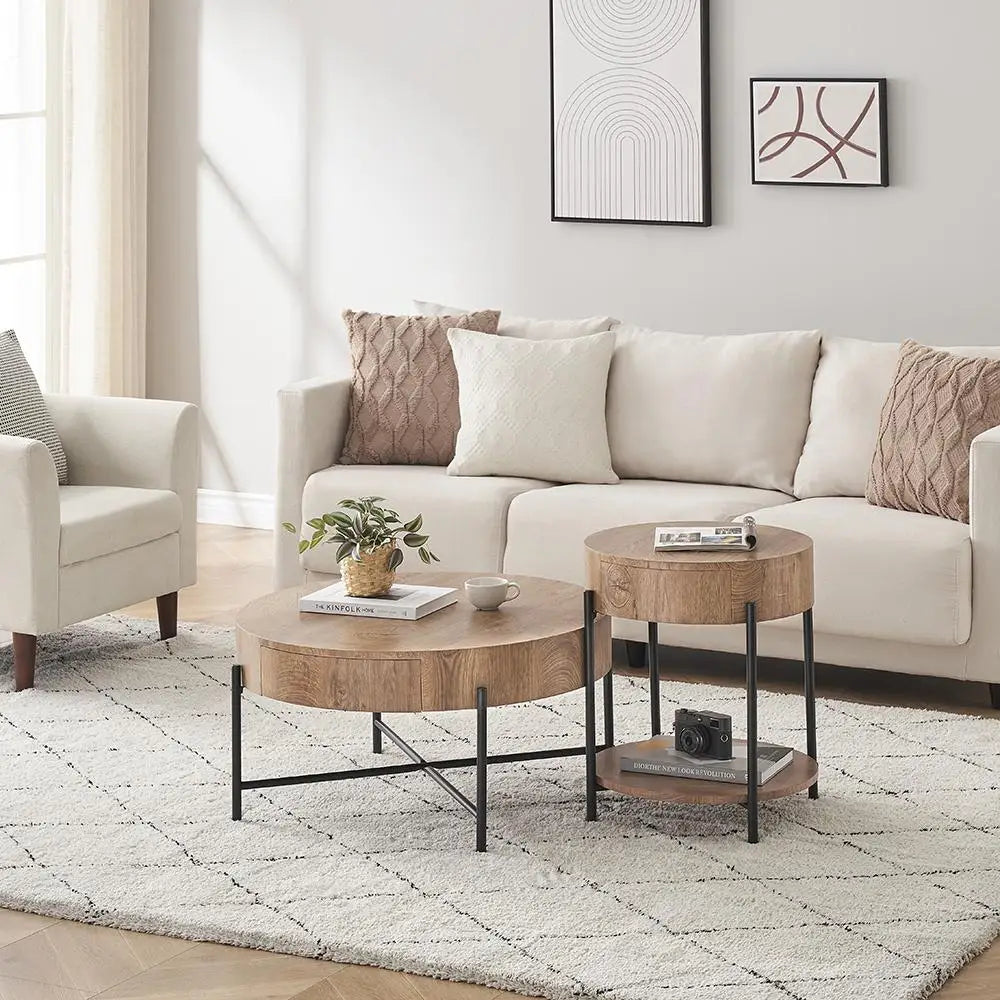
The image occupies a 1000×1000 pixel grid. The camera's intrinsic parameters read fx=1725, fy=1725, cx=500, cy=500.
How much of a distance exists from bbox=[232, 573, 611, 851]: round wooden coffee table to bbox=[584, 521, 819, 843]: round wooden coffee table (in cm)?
10

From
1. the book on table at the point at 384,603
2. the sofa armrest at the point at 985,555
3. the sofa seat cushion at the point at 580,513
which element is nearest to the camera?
the book on table at the point at 384,603

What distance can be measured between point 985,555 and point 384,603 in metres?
1.58

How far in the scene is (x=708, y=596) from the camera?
129 inches

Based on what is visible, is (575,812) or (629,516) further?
(629,516)

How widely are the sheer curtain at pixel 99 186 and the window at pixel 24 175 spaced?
0.21 ft

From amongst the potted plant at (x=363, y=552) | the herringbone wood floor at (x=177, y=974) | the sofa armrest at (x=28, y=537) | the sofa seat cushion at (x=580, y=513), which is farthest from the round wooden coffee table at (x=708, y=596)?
the sofa armrest at (x=28, y=537)

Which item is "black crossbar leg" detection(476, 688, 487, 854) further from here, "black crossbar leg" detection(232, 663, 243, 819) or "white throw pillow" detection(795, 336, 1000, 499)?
"white throw pillow" detection(795, 336, 1000, 499)

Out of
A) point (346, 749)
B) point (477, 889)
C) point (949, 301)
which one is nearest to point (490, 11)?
point (949, 301)

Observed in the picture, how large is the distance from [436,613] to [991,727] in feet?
4.80

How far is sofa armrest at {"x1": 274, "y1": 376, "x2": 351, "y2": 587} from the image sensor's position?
5.18 m

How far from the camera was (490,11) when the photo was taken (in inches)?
→ 239

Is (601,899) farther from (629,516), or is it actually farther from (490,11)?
(490,11)

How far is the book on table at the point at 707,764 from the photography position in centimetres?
345

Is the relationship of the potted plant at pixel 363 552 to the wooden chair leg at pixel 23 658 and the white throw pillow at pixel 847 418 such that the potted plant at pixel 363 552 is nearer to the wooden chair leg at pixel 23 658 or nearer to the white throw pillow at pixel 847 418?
the wooden chair leg at pixel 23 658
